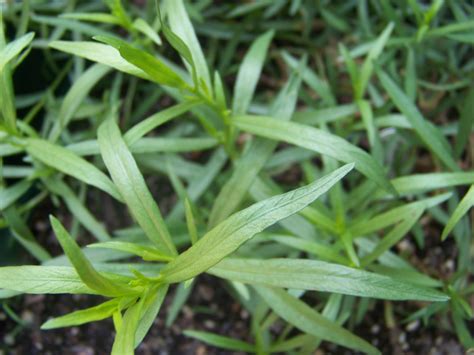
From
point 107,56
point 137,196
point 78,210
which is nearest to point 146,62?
point 107,56

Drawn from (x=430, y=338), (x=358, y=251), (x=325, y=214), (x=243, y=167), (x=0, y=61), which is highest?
(x=0, y=61)

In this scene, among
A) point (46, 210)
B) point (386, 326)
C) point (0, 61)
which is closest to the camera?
point (0, 61)

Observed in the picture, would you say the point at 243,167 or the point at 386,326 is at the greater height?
the point at 243,167

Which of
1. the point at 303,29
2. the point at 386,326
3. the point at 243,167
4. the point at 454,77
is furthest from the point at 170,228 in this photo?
the point at 454,77

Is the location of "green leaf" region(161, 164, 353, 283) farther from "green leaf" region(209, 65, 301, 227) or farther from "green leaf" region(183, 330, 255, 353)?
"green leaf" region(183, 330, 255, 353)

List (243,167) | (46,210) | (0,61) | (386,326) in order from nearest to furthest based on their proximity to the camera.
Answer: (0,61) → (243,167) → (386,326) → (46,210)

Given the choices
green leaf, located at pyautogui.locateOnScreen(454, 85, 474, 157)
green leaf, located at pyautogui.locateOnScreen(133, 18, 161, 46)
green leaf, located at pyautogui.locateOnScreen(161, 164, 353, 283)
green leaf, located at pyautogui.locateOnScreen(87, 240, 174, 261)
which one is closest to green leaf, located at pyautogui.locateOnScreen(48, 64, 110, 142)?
green leaf, located at pyautogui.locateOnScreen(133, 18, 161, 46)

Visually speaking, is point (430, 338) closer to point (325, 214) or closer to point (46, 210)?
point (325, 214)

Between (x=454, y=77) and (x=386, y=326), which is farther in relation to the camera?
(x=454, y=77)

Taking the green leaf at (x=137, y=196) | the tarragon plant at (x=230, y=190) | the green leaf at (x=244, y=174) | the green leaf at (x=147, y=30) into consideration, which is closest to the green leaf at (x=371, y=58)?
the tarragon plant at (x=230, y=190)
